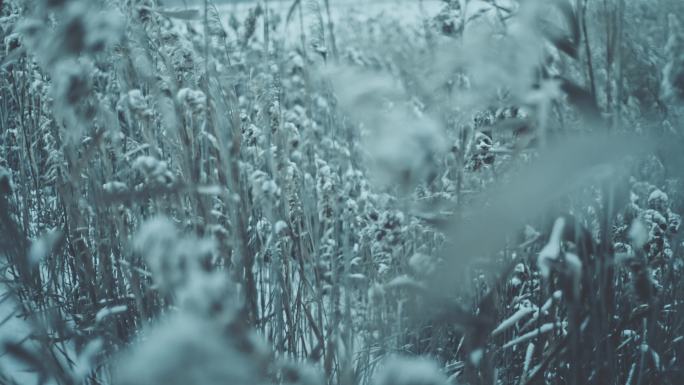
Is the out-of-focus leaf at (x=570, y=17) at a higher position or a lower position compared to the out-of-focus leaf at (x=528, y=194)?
higher

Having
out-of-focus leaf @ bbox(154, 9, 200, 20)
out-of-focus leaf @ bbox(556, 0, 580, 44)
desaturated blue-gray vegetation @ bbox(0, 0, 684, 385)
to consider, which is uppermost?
out-of-focus leaf @ bbox(154, 9, 200, 20)

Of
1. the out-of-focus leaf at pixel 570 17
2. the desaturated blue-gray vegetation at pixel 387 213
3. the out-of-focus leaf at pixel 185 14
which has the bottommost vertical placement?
the desaturated blue-gray vegetation at pixel 387 213

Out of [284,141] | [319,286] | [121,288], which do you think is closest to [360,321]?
[319,286]

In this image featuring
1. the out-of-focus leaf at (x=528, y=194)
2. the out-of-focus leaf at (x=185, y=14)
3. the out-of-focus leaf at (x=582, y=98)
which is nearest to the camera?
the out-of-focus leaf at (x=528, y=194)

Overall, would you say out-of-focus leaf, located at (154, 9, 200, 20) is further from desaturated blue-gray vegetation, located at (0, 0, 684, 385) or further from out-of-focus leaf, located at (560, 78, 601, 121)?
out-of-focus leaf, located at (560, 78, 601, 121)

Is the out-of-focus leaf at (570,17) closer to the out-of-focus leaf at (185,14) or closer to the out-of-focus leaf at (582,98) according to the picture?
the out-of-focus leaf at (582,98)

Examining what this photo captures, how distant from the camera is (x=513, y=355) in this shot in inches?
58.2

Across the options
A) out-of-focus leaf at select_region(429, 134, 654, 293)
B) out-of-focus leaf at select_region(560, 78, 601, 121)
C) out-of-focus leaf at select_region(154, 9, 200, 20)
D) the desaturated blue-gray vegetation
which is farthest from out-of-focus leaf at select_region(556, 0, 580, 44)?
out-of-focus leaf at select_region(154, 9, 200, 20)

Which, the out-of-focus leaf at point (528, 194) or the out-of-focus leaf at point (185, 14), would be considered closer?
the out-of-focus leaf at point (528, 194)

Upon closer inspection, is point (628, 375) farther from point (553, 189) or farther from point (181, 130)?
point (181, 130)

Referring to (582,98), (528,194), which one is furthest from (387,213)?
(528,194)

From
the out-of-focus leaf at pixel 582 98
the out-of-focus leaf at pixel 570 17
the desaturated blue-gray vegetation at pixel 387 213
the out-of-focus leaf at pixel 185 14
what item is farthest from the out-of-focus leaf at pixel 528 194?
the out-of-focus leaf at pixel 185 14

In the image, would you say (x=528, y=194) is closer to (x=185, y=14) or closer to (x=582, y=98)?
(x=582, y=98)

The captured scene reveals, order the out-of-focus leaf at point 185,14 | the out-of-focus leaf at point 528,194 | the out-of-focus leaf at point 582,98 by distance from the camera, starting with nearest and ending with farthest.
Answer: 1. the out-of-focus leaf at point 528,194
2. the out-of-focus leaf at point 582,98
3. the out-of-focus leaf at point 185,14
